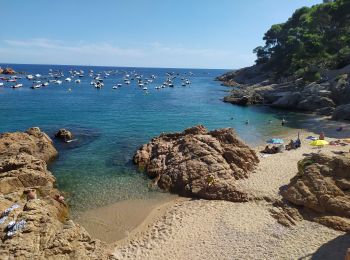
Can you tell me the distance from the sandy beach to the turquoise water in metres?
2.81

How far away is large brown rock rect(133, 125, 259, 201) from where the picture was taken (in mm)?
23562

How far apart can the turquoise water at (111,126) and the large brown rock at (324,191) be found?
941cm

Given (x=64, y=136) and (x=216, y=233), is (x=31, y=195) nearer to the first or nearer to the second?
(x=216, y=233)

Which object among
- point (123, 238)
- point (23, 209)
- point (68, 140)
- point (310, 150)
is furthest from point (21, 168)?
point (310, 150)

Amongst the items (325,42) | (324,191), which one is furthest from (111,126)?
(325,42)

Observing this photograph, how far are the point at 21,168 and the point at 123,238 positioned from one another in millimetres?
10067

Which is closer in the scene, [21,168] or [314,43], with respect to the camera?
[21,168]

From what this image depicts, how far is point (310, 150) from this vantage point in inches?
1286

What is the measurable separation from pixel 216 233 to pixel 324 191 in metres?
6.91

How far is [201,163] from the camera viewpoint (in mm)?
25797

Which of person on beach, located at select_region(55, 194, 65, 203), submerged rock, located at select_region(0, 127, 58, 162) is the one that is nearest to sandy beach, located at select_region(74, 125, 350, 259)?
person on beach, located at select_region(55, 194, 65, 203)

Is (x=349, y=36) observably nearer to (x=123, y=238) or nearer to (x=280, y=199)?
(x=280, y=199)

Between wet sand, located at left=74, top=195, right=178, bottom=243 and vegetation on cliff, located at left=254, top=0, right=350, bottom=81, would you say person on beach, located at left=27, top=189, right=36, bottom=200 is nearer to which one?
wet sand, located at left=74, top=195, right=178, bottom=243

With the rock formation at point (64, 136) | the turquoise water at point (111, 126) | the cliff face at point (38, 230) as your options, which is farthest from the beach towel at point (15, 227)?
the rock formation at point (64, 136)
